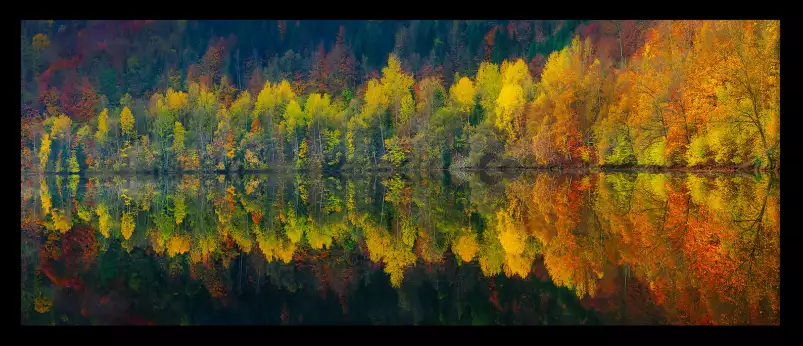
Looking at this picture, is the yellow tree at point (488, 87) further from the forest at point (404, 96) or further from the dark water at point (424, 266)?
the dark water at point (424, 266)

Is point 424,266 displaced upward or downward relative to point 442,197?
downward

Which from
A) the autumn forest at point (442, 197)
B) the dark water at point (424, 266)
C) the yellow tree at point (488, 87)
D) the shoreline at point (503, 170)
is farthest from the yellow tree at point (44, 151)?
the dark water at point (424, 266)

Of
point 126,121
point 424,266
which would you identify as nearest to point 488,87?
point 126,121

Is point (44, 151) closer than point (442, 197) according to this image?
No

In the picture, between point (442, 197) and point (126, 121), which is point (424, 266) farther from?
point (126, 121)
